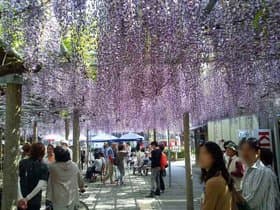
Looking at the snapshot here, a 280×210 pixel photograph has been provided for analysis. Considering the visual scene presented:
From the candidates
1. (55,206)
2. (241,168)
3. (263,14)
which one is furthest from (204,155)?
(241,168)

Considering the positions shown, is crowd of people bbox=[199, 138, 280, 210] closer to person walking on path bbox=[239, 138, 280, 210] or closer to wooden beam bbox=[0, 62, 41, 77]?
person walking on path bbox=[239, 138, 280, 210]

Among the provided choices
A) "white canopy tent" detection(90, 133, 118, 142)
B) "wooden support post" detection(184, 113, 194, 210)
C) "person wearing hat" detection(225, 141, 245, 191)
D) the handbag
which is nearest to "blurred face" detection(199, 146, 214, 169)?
the handbag

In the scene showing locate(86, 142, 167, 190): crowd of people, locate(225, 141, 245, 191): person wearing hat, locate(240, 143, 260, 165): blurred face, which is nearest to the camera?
locate(240, 143, 260, 165): blurred face

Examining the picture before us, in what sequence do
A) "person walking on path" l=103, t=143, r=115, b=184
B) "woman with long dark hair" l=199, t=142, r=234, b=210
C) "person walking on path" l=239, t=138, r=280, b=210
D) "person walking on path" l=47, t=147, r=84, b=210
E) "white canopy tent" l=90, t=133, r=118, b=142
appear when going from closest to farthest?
"woman with long dark hair" l=199, t=142, r=234, b=210 < "person walking on path" l=239, t=138, r=280, b=210 < "person walking on path" l=47, t=147, r=84, b=210 < "person walking on path" l=103, t=143, r=115, b=184 < "white canopy tent" l=90, t=133, r=118, b=142

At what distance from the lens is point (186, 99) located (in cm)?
756

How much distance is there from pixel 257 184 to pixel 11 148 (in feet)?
9.83

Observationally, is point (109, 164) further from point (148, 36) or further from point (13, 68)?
point (148, 36)

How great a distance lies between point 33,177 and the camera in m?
4.23

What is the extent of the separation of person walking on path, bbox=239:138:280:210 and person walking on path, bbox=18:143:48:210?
2055 mm

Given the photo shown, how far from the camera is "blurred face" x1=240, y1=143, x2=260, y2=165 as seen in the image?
10.3ft

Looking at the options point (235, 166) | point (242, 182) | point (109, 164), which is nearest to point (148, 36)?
point (242, 182)

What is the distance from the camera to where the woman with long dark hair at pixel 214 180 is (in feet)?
7.98

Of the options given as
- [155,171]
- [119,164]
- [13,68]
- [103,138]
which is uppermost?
[13,68]

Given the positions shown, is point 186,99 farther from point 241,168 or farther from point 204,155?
point 204,155
